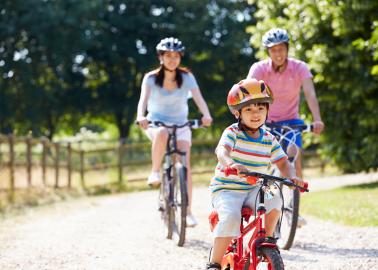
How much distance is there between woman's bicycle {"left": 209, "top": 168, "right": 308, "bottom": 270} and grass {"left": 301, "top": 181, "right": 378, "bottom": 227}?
13.5ft

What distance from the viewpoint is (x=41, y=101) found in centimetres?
3556

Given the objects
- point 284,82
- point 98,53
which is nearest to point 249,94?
point 284,82

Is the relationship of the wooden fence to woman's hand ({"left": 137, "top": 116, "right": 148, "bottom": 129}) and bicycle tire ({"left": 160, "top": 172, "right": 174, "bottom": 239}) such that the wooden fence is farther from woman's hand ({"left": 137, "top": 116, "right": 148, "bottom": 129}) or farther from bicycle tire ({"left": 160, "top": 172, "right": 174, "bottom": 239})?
woman's hand ({"left": 137, "top": 116, "right": 148, "bottom": 129})

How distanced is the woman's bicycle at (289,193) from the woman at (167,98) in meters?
0.91

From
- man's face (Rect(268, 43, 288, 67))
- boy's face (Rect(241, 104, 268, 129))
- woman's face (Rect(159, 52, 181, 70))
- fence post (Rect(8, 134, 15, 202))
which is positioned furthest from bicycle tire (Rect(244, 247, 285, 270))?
fence post (Rect(8, 134, 15, 202))

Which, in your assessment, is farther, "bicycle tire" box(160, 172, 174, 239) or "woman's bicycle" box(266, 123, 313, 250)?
"bicycle tire" box(160, 172, 174, 239)

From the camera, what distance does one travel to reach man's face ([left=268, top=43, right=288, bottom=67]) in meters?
7.50

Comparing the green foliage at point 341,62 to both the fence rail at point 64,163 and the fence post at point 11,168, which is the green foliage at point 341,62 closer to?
the fence post at point 11,168

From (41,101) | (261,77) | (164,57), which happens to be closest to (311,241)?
(261,77)

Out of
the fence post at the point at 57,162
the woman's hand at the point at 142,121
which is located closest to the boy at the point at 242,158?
the woman's hand at the point at 142,121

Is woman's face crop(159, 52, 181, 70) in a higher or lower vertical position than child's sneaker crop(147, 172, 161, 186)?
higher

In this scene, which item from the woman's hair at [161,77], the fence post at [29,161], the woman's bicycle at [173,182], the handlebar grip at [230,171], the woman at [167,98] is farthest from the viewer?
the fence post at [29,161]

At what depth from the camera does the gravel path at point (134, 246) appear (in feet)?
21.3

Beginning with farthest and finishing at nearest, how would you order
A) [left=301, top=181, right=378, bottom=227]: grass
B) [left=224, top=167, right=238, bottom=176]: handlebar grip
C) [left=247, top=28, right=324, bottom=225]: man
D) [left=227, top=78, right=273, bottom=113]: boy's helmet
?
[left=301, top=181, right=378, bottom=227]: grass → [left=247, top=28, right=324, bottom=225]: man → [left=227, top=78, right=273, bottom=113]: boy's helmet → [left=224, top=167, right=238, bottom=176]: handlebar grip
